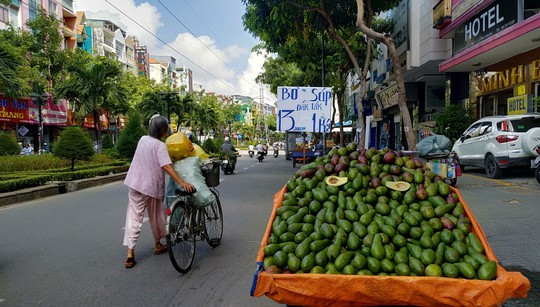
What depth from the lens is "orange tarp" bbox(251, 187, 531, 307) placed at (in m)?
2.45

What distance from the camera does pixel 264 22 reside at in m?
15.6

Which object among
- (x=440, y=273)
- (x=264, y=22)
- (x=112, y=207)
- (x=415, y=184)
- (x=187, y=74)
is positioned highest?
(x=187, y=74)

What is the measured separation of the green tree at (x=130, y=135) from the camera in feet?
62.7

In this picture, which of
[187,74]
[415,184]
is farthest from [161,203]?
[187,74]

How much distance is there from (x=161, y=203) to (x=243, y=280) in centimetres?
136

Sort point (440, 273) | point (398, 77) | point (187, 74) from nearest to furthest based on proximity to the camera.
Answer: point (440, 273), point (398, 77), point (187, 74)

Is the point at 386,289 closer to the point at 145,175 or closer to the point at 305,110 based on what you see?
the point at 145,175

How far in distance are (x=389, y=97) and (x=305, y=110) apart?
1719cm

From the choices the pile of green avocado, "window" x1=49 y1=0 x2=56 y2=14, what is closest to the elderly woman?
the pile of green avocado

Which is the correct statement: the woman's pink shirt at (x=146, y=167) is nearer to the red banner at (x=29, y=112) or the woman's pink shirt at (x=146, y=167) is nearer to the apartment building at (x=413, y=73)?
the apartment building at (x=413, y=73)

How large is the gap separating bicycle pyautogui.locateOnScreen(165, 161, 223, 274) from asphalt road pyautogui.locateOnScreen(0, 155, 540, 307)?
18 cm

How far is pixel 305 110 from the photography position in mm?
11781

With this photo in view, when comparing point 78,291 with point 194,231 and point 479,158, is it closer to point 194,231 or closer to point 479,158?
point 194,231

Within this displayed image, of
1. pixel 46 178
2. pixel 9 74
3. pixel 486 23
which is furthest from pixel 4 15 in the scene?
pixel 486 23
